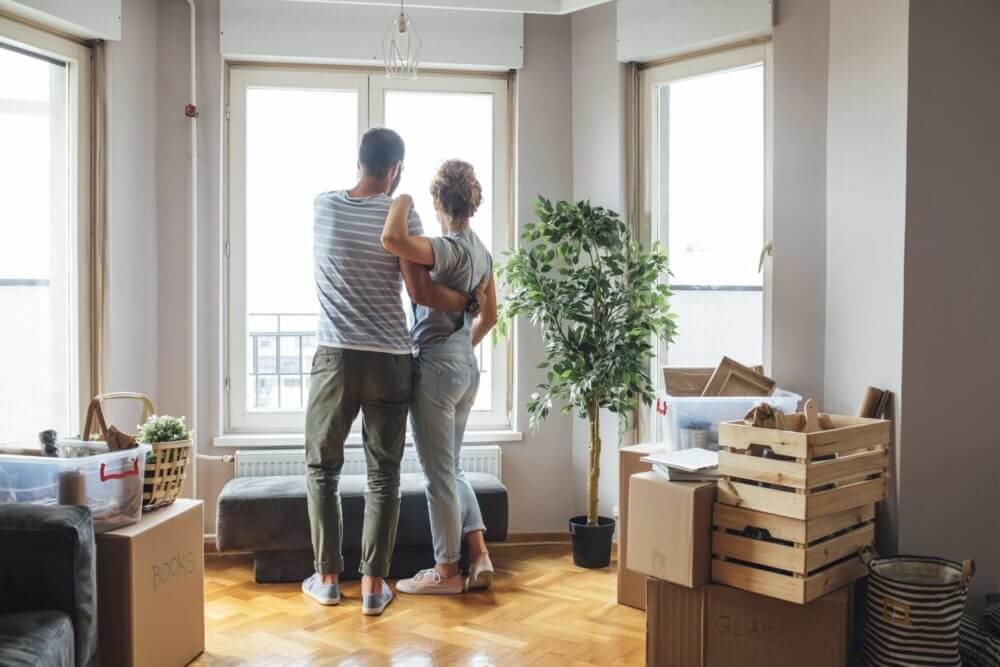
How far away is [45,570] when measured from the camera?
81.4 inches

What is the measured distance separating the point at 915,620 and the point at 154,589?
205 cm

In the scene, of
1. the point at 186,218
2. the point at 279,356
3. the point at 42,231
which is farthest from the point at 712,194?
the point at 42,231

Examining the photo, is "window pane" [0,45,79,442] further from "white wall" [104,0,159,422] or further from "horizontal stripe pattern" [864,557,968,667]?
"horizontal stripe pattern" [864,557,968,667]

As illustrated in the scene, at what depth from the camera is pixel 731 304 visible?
12.2 ft

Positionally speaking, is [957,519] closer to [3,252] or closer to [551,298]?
[551,298]

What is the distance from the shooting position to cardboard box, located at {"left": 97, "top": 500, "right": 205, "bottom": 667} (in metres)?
2.39

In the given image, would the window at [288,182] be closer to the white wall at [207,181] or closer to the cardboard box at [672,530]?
the white wall at [207,181]

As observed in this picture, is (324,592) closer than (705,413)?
No

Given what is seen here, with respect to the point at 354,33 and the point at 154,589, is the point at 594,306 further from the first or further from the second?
A: the point at 154,589

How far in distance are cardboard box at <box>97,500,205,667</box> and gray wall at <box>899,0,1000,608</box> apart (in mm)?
2146

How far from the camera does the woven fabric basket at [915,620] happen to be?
2393 millimetres

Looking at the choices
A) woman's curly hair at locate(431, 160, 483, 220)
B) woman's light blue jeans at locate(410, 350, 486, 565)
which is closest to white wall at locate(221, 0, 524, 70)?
woman's curly hair at locate(431, 160, 483, 220)

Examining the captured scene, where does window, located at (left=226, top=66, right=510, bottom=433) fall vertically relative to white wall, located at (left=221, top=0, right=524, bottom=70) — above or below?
below

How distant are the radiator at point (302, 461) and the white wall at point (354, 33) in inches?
68.2
